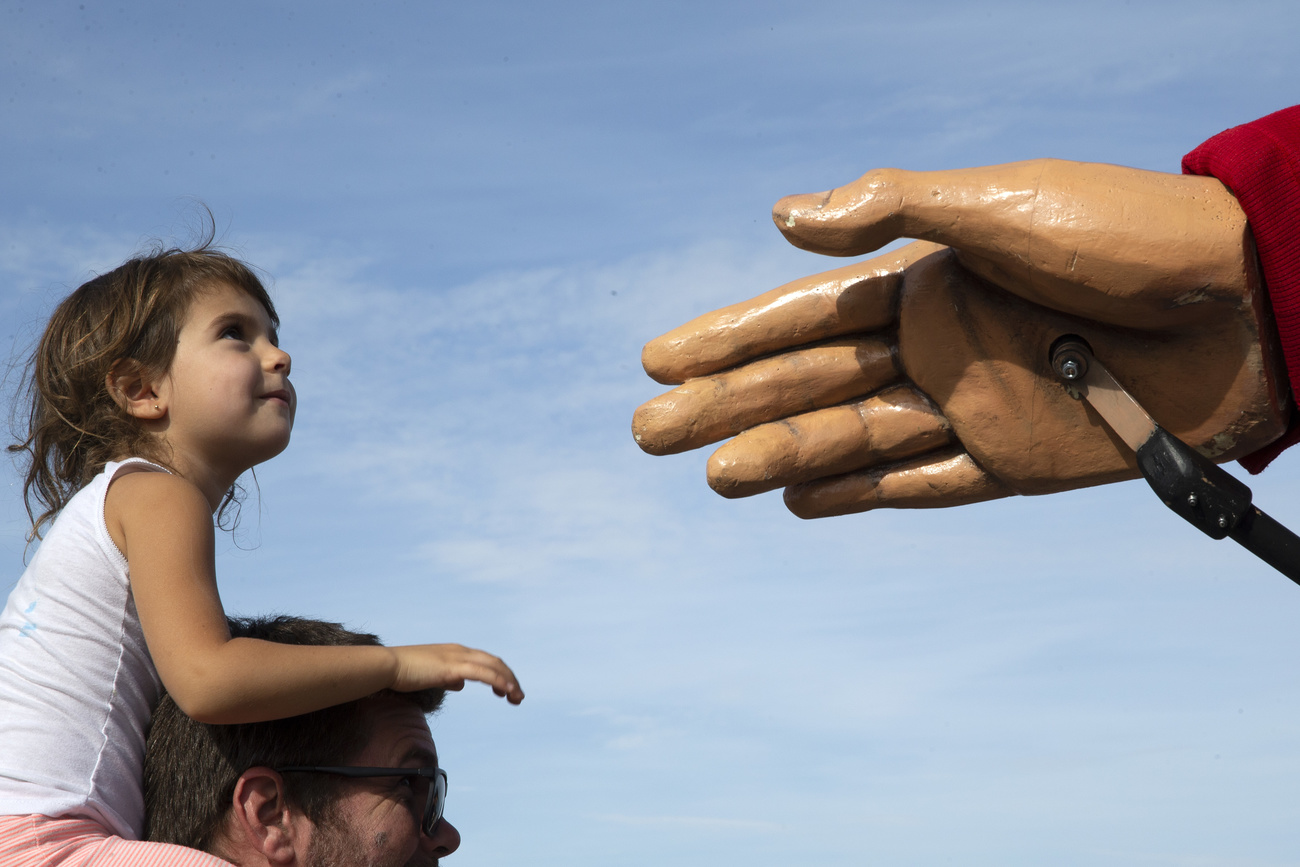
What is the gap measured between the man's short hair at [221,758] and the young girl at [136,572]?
0.05 m

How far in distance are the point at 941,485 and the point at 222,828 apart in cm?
218

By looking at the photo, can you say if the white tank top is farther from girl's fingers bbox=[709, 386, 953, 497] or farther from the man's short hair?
girl's fingers bbox=[709, 386, 953, 497]

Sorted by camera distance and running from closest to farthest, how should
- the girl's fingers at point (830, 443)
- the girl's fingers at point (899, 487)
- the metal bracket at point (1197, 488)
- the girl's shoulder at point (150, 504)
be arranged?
the girl's shoulder at point (150, 504)
the metal bracket at point (1197, 488)
the girl's fingers at point (830, 443)
the girl's fingers at point (899, 487)

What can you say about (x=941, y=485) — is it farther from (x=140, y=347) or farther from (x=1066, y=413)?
(x=140, y=347)

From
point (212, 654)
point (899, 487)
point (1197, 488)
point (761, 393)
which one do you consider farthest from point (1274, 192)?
point (212, 654)

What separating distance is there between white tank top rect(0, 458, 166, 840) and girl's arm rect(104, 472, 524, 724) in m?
0.07

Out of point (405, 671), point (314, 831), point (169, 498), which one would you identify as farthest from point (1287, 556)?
point (169, 498)

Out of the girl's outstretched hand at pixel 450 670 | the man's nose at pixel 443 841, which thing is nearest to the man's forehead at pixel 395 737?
the man's nose at pixel 443 841

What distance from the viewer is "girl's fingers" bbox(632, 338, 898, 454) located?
10.4 feet

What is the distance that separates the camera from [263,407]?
8.52 feet

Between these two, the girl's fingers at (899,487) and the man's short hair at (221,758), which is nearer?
the man's short hair at (221,758)

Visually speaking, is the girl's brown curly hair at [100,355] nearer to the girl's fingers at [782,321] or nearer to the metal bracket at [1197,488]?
the girl's fingers at [782,321]

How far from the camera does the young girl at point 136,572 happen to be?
2.10 m

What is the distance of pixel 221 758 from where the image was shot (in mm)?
2283
